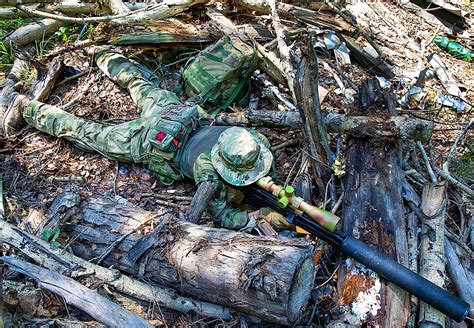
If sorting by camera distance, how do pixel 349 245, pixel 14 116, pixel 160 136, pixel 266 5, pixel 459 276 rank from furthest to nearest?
1. pixel 266 5
2. pixel 14 116
3. pixel 160 136
4. pixel 459 276
5. pixel 349 245

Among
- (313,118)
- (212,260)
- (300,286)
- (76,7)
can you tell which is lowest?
(76,7)

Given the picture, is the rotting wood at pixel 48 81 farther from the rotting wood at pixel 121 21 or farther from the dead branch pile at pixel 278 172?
the rotting wood at pixel 121 21

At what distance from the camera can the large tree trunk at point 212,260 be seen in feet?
9.16

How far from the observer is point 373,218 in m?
3.58

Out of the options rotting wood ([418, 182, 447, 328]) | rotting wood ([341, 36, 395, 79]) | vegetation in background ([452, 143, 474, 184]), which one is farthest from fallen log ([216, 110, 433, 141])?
rotting wood ([341, 36, 395, 79])

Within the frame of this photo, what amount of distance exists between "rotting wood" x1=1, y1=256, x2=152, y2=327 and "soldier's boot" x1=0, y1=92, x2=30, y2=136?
8.10ft

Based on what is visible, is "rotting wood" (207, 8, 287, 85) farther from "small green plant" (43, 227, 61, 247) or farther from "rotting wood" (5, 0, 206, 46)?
"small green plant" (43, 227, 61, 247)

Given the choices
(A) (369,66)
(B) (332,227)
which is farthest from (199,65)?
(B) (332,227)

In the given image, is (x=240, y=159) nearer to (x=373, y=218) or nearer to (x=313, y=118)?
(x=313, y=118)

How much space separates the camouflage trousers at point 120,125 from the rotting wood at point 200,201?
1001 mm

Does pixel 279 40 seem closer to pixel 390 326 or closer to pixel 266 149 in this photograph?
pixel 266 149

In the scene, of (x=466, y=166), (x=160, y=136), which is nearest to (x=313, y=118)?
(x=160, y=136)

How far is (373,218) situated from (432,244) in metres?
0.47

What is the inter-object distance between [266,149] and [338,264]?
3.95 feet
